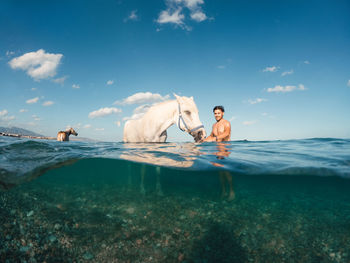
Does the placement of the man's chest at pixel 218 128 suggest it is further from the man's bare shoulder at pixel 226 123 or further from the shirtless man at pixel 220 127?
the man's bare shoulder at pixel 226 123

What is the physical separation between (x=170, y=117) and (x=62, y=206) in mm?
4972

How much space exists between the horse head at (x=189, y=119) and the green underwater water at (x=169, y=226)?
233 centimetres

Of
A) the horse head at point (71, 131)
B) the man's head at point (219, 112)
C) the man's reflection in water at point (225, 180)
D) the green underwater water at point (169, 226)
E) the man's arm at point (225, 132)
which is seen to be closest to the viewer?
the green underwater water at point (169, 226)

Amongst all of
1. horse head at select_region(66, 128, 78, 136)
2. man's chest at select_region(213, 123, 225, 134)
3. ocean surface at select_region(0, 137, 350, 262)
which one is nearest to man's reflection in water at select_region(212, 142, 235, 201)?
ocean surface at select_region(0, 137, 350, 262)

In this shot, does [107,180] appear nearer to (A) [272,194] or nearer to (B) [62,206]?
(B) [62,206]

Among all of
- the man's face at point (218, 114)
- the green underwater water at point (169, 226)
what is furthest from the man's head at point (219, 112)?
the green underwater water at point (169, 226)

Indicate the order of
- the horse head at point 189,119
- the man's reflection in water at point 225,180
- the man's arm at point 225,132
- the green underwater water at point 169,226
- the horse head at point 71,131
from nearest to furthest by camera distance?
1. the green underwater water at point 169,226
2. the man's reflection in water at point 225,180
3. the horse head at point 189,119
4. the man's arm at point 225,132
5. the horse head at point 71,131

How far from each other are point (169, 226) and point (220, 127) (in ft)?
17.8

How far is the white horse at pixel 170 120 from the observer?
765cm

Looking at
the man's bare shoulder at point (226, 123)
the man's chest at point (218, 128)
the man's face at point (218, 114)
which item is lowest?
the man's chest at point (218, 128)

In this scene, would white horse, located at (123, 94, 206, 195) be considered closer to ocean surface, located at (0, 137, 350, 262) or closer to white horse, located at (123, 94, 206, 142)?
white horse, located at (123, 94, 206, 142)

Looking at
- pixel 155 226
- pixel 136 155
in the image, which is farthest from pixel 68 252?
pixel 136 155

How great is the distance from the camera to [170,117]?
781 centimetres

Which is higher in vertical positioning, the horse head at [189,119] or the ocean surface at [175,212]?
the horse head at [189,119]
